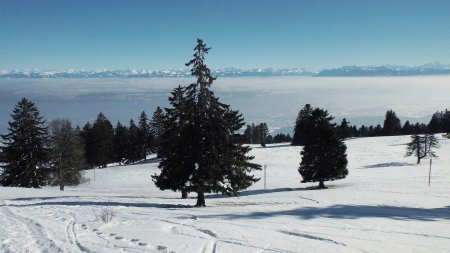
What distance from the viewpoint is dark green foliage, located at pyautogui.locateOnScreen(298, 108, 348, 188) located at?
3759 cm

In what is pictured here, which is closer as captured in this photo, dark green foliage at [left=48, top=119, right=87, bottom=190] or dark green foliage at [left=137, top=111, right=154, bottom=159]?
dark green foliage at [left=48, top=119, right=87, bottom=190]

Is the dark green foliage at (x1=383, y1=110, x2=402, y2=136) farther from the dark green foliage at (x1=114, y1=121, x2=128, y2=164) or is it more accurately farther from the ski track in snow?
the ski track in snow

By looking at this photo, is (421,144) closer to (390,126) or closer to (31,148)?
(31,148)

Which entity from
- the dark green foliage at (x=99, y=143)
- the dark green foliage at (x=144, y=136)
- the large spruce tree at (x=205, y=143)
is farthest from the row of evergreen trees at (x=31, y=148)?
the dark green foliage at (x=144, y=136)

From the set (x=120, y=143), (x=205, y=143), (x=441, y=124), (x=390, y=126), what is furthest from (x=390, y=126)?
(x=205, y=143)

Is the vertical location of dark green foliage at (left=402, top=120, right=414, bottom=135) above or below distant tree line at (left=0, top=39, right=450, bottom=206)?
below

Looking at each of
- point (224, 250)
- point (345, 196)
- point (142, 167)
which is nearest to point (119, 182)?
point (142, 167)

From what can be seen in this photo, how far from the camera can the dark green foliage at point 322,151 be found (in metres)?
37.6

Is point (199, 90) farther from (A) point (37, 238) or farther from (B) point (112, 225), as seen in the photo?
(A) point (37, 238)

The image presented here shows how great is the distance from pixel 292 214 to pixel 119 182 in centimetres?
4112

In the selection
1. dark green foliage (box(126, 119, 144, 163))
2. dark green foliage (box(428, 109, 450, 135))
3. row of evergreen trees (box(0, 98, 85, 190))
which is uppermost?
row of evergreen trees (box(0, 98, 85, 190))

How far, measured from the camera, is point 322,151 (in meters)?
37.8

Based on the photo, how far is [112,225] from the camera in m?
13.7

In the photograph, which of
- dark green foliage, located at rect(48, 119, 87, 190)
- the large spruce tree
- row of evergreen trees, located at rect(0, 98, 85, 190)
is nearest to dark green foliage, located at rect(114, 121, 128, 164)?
dark green foliage, located at rect(48, 119, 87, 190)
